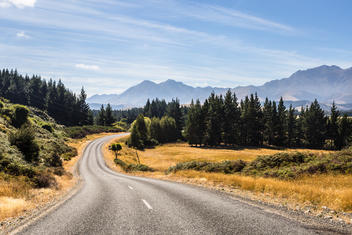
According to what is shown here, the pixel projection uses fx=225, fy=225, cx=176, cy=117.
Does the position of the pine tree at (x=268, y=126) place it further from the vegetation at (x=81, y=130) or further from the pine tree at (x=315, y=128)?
the vegetation at (x=81, y=130)

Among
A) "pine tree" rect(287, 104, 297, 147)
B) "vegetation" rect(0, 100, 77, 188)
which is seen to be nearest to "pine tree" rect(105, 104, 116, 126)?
"pine tree" rect(287, 104, 297, 147)

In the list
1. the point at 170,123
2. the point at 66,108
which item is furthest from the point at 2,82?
the point at 170,123

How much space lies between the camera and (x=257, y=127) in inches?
3477

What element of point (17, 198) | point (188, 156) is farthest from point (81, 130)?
point (17, 198)

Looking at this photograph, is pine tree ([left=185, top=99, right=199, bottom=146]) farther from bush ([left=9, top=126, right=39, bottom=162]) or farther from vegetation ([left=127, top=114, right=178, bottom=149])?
bush ([left=9, top=126, right=39, bottom=162])

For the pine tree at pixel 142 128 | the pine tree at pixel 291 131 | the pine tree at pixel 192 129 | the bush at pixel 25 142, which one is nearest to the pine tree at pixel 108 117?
the pine tree at pixel 142 128

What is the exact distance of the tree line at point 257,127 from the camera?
3418 inches

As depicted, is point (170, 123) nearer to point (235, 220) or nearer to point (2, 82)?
point (235, 220)

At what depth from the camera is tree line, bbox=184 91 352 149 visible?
8681cm

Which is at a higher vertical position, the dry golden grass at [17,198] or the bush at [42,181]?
the dry golden grass at [17,198]

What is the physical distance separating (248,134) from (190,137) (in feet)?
74.8

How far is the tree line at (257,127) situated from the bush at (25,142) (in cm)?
6558

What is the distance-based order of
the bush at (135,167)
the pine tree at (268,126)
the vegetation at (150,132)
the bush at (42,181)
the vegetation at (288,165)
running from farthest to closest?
the pine tree at (268,126) < the vegetation at (150,132) < the bush at (135,167) < the bush at (42,181) < the vegetation at (288,165)

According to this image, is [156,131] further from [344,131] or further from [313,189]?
[313,189]
